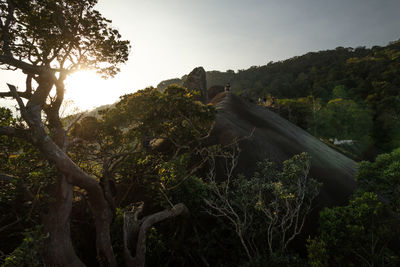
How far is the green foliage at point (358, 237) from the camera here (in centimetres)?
998

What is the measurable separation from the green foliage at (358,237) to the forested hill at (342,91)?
3550 cm

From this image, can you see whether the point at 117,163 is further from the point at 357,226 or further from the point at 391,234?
the point at 391,234

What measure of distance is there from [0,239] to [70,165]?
23.7 ft

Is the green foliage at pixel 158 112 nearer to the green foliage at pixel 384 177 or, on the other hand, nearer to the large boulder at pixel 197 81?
the green foliage at pixel 384 177

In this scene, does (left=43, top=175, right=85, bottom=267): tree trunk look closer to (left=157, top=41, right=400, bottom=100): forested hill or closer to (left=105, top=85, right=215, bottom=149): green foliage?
(left=105, top=85, right=215, bottom=149): green foliage

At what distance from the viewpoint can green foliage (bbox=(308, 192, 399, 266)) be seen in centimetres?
998

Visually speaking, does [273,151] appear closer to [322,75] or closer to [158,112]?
[158,112]

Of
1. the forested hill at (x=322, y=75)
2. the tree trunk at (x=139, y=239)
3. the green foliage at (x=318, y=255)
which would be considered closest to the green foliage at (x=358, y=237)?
the green foliage at (x=318, y=255)

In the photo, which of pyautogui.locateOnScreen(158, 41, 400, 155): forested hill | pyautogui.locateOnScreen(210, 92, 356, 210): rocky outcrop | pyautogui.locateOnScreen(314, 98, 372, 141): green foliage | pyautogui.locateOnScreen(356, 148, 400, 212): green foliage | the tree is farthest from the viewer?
pyautogui.locateOnScreen(158, 41, 400, 155): forested hill

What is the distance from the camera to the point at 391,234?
33.0 feet

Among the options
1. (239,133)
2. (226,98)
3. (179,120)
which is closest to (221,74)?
(226,98)

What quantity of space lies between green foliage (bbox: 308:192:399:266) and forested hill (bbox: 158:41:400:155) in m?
35.5

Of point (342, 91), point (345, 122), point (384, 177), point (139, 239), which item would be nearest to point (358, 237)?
point (384, 177)

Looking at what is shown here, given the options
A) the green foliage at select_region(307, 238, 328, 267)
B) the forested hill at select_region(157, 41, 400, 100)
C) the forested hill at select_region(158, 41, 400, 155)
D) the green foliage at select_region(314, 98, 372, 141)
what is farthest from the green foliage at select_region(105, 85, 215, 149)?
the green foliage at select_region(314, 98, 372, 141)
